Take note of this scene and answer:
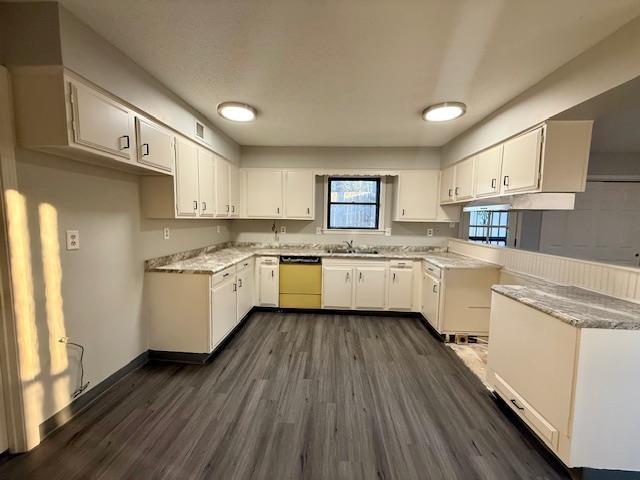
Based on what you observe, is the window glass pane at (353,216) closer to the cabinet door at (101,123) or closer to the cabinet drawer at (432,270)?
the cabinet drawer at (432,270)

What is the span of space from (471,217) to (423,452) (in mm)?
3147

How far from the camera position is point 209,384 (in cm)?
223

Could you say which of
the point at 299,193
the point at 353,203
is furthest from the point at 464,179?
the point at 299,193

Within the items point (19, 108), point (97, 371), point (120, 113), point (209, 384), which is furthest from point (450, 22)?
point (97, 371)

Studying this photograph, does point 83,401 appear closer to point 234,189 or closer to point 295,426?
point 295,426

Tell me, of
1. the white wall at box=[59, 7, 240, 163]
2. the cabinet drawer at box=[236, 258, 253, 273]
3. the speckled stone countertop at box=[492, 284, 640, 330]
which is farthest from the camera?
the cabinet drawer at box=[236, 258, 253, 273]

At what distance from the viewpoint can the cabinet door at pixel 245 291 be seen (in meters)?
3.29

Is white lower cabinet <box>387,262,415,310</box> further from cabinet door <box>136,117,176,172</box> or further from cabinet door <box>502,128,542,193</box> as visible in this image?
cabinet door <box>136,117,176,172</box>

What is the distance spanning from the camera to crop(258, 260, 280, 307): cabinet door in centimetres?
383

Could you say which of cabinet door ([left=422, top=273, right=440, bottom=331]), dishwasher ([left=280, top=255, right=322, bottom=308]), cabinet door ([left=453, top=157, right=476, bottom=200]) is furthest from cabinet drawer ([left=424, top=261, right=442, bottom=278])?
dishwasher ([left=280, top=255, right=322, bottom=308])

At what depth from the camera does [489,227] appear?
3.71 m

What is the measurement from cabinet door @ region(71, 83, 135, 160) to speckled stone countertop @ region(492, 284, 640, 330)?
2821mm

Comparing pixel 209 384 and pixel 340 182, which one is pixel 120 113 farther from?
pixel 340 182

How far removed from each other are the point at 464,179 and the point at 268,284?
2899 millimetres
